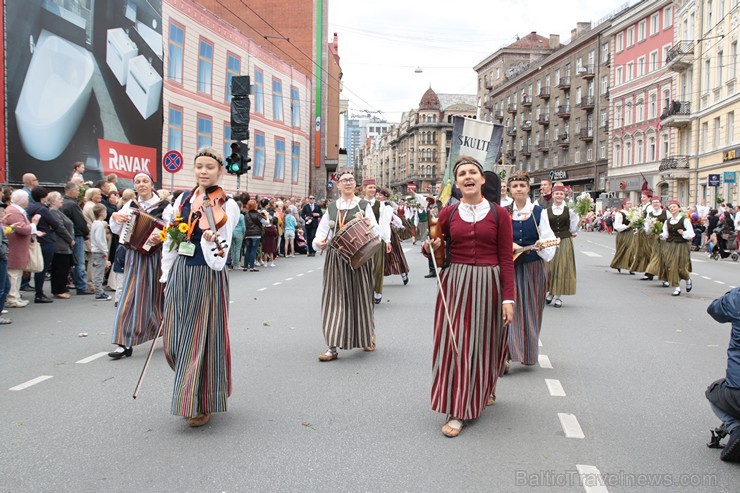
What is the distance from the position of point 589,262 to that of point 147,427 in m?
18.1

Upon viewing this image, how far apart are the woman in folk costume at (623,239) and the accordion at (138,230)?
12.3 metres

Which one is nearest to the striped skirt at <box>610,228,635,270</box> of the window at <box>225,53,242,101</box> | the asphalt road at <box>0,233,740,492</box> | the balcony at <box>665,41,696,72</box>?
the asphalt road at <box>0,233,740,492</box>

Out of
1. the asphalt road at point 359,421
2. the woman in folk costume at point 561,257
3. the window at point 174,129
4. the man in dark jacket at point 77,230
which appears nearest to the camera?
the asphalt road at point 359,421

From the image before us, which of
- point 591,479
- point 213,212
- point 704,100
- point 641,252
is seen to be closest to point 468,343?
point 591,479

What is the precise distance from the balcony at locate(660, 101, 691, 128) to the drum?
137 ft

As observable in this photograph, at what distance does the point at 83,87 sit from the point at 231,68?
38.1 ft

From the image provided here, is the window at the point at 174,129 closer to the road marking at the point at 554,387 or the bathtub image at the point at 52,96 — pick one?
the bathtub image at the point at 52,96

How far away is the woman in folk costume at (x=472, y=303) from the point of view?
4871 millimetres

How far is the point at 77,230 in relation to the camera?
12609mm

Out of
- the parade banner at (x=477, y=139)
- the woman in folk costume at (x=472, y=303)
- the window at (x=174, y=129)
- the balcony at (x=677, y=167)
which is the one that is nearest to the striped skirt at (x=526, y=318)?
the woman in folk costume at (x=472, y=303)

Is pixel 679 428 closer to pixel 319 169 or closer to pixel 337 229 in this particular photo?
pixel 337 229

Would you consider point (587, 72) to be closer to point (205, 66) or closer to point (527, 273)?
point (205, 66)

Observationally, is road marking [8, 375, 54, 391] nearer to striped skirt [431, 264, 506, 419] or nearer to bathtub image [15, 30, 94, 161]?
striped skirt [431, 264, 506, 419]

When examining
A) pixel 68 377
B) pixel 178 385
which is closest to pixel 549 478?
pixel 178 385
